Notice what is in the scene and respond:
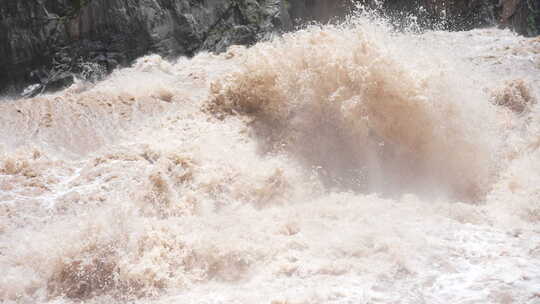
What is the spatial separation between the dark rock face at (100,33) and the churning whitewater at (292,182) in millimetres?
1757

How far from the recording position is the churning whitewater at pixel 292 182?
130 inches

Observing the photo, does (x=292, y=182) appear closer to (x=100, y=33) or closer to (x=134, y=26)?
(x=134, y=26)

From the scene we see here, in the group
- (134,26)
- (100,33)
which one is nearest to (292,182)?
(134,26)

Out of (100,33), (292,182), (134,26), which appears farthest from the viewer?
(134,26)

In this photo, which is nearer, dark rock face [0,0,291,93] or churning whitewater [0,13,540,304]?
churning whitewater [0,13,540,304]

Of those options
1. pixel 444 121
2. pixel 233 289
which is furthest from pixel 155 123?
pixel 444 121

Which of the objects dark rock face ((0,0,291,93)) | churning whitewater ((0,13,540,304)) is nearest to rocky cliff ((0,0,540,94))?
dark rock face ((0,0,291,93))

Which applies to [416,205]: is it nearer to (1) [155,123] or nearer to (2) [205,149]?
(2) [205,149]

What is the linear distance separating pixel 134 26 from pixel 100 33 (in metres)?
0.60

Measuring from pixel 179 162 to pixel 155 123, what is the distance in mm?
1065

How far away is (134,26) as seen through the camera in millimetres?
8414

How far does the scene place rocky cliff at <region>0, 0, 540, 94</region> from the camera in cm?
773

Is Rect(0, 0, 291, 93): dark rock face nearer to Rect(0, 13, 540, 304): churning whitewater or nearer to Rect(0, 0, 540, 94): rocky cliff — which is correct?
Rect(0, 0, 540, 94): rocky cliff

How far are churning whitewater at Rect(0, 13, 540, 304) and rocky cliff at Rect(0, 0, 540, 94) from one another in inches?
69.4
